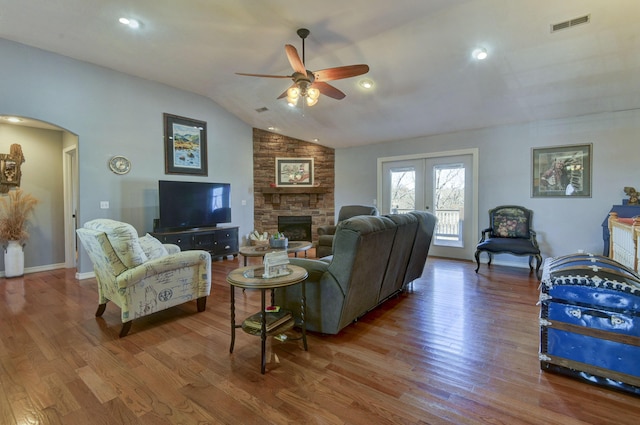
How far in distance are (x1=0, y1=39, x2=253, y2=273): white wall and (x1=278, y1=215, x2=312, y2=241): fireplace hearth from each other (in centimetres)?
230

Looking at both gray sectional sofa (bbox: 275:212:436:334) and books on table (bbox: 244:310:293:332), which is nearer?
books on table (bbox: 244:310:293:332)

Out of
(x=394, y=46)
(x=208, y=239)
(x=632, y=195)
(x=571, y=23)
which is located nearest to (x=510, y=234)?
(x=632, y=195)

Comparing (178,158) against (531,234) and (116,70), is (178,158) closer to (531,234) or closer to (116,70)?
(116,70)

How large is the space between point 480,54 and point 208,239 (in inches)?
198

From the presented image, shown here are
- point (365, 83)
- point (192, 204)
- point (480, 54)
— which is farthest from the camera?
point (192, 204)

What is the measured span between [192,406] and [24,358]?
159cm

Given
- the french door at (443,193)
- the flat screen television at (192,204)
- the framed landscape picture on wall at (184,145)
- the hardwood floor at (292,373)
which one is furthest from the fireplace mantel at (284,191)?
the hardwood floor at (292,373)

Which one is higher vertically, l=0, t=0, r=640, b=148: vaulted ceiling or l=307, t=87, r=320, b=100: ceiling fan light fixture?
l=0, t=0, r=640, b=148: vaulted ceiling

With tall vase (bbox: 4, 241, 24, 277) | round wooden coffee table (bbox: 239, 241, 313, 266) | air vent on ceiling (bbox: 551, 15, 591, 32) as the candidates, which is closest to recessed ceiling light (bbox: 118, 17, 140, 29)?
round wooden coffee table (bbox: 239, 241, 313, 266)

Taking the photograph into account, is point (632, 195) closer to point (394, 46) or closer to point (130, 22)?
point (394, 46)

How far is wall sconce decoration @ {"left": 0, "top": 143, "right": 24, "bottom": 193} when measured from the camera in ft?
15.1

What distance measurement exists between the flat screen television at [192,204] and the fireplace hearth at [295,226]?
1.53 metres

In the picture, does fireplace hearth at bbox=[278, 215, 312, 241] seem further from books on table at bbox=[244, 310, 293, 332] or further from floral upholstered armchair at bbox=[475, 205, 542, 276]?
books on table at bbox=[244, 310, 293, 332]

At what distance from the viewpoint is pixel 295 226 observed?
23.8 ft
